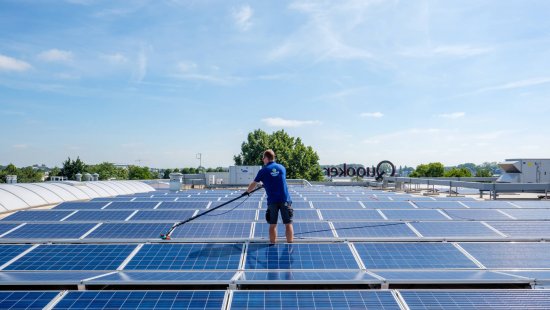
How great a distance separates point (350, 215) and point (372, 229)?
254 cm

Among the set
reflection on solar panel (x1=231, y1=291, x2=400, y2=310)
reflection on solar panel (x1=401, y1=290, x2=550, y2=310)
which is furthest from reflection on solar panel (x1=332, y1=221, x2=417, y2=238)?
reflection on solar panel (x1=231, y1=291, x2=400, y2=310)

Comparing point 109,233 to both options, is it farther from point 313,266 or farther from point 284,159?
point 284,159

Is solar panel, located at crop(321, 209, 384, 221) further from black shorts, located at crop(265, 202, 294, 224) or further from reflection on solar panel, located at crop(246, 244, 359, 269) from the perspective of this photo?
reflection on solar panel, located at crop(246, 244, 359, 269)

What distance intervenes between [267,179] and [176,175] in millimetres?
29719

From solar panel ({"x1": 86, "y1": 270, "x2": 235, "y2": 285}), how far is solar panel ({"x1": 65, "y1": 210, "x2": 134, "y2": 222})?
6833 millimetres

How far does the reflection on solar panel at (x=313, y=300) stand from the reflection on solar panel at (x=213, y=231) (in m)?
3.85

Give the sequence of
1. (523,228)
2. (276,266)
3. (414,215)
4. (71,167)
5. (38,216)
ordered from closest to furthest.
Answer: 1. (276,266)
2. (523,228)
3. (414,215)
4. (38,216)
5. (71,167)

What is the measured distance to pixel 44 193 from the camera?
25.5 metres

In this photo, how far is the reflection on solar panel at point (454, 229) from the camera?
337 inches

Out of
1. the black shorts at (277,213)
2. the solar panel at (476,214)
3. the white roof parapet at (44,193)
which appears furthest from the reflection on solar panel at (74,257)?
the white roof parapet at (44,193)

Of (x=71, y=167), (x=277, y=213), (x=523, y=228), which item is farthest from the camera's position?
(x=71, y=167)

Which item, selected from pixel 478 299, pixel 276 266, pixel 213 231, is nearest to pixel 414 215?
pixel 213 231

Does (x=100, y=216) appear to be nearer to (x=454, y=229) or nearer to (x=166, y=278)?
(x=166, y=278)

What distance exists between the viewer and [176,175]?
36.3m
